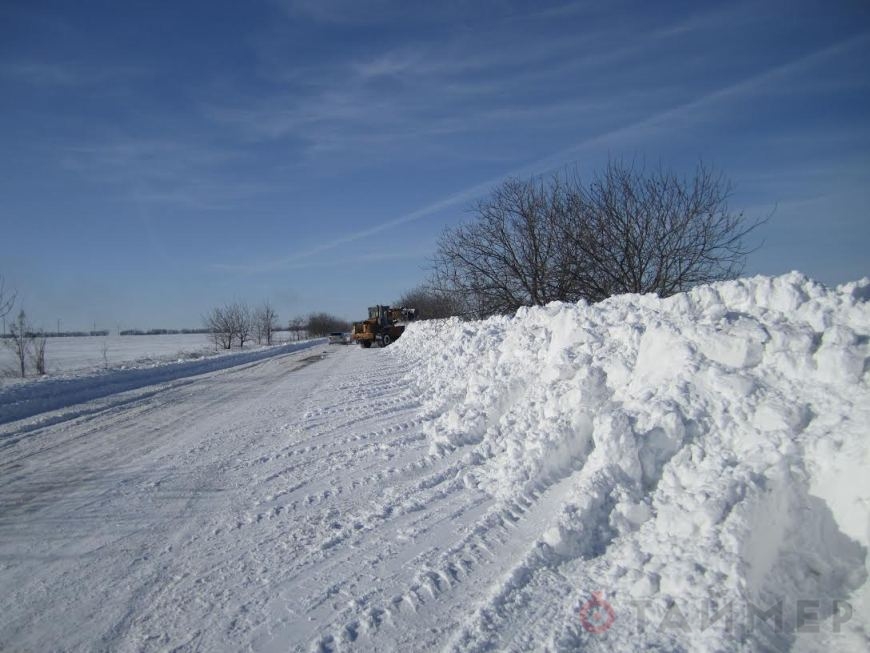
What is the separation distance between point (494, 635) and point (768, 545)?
1.81 m

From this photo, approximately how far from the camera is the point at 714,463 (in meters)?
3.65

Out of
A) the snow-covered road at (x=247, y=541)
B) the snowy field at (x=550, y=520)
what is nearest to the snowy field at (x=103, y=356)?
the snow-covered road at (x=247, y=541)

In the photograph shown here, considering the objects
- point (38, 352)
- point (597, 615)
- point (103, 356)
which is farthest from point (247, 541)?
point (103, 356)

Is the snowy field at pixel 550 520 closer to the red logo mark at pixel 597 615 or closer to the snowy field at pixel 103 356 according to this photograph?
the red logo mark at pixel 597 615

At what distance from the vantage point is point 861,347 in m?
3.61

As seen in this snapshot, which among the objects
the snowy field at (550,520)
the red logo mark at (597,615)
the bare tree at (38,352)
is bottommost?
the red logo mark at (597,615)

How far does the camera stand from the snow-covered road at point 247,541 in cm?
314

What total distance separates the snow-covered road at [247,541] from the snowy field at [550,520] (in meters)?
0.02

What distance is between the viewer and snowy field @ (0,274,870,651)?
295 centimetres

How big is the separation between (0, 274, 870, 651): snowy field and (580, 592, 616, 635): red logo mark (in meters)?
0.01

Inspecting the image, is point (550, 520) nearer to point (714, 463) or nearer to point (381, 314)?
point (714, 463)

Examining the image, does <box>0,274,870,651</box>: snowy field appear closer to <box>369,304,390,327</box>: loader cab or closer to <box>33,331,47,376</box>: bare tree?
<box>33,331,47,376</box>: bare tree

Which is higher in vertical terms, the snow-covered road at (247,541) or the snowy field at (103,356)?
the snowy field at (103,356)

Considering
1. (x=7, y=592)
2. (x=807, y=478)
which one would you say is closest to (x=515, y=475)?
(x=807, y=478)
